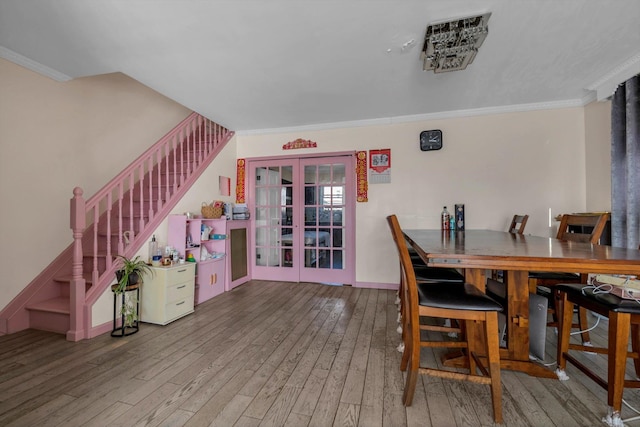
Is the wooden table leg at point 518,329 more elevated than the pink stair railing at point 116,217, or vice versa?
the pink stair railing at point 116,217

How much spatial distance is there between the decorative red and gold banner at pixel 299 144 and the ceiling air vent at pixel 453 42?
212 cm

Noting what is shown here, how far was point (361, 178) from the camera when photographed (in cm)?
406

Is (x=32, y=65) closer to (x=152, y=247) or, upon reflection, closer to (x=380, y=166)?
(x=152, y=247)

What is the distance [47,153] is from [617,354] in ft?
15.5

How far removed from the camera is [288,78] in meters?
2.80

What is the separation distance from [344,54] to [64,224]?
344 cm

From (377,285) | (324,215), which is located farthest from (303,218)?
(377,285)

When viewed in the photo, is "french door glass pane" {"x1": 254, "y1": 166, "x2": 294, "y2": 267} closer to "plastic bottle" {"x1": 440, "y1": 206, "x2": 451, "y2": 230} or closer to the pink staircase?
the pink staircase

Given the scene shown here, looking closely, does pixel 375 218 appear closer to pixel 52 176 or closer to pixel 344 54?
pixel 344 54

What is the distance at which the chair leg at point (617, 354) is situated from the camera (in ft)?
4.23

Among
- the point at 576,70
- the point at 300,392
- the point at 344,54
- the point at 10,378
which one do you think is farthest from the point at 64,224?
the point at 576,70

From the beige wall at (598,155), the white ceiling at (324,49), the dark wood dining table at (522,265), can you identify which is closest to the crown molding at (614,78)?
the white ceiling at (324,49)

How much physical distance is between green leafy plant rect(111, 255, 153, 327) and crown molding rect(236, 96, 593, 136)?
2.83 metres

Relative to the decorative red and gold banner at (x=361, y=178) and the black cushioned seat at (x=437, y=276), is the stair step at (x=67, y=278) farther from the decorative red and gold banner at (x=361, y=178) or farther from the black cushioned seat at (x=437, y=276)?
the decorative red and gold banner at (x=361, y=178)
